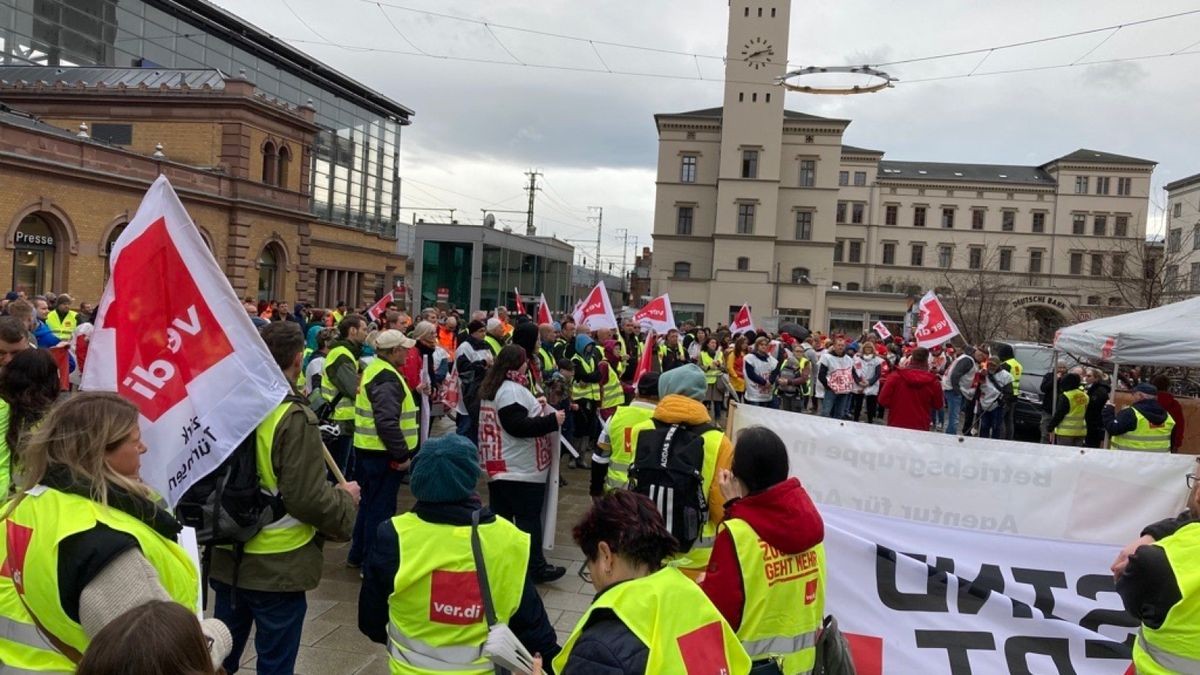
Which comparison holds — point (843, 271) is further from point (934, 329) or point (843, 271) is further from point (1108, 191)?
point (934, 329)

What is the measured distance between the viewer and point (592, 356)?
12.3 metres

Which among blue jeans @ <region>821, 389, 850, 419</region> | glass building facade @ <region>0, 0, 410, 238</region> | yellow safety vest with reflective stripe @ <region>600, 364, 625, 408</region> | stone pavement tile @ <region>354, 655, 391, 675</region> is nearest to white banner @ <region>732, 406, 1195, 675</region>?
stone pavement tile @ <region>354, 655, 391, 675</region>

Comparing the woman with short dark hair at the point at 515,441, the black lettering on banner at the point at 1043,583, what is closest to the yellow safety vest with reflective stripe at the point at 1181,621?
the black lettering on banner at the point at 1043,583

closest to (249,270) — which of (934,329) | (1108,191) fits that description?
(934,329)

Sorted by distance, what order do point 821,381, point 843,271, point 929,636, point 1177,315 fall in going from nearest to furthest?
point 929,636 < point 1177,315 < point 821,381 < point 843,271

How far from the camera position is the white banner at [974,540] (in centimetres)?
412

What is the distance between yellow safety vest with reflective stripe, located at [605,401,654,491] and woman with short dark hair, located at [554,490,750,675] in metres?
2.75

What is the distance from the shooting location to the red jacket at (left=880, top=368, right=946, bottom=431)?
1099cm

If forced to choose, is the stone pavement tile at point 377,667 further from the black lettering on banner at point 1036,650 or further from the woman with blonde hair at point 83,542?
the black lettering on banner at point 1036,650

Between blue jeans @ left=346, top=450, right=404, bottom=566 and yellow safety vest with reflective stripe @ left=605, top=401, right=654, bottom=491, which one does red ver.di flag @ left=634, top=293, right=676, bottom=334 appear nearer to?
blue jeans @ left=346, top=450, right=404, bottom=566

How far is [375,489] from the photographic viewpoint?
654 cm

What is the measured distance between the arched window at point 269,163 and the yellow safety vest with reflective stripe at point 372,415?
35360 mm

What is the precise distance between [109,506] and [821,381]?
15413 mm

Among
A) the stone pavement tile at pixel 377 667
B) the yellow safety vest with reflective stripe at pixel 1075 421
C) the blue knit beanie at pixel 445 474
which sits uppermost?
the blue knit beanie at pixel 445 474
